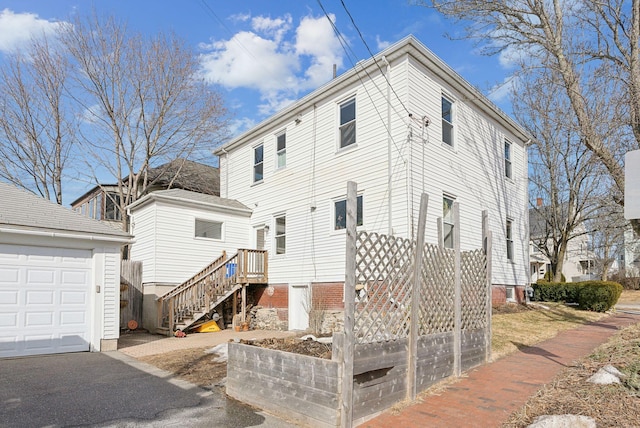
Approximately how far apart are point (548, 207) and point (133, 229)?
1960 cm

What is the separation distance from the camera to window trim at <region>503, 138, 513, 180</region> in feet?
52.0

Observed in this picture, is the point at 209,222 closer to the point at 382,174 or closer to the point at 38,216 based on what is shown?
the point at 38,216

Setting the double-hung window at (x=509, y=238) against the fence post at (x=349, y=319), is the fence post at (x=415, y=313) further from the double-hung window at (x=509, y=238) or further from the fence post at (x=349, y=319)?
the double-hung window at (x=509, y=238)

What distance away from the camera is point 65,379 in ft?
22.5

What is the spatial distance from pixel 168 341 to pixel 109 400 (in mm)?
5955

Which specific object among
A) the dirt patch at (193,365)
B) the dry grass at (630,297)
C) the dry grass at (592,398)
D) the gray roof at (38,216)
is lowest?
the dry grass at (630,297)

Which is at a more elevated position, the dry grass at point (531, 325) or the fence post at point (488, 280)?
the fence post at point (488, 280)

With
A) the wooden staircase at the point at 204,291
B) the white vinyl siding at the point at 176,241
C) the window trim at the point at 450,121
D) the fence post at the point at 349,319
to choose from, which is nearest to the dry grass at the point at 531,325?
the fence post at the point at 349,319

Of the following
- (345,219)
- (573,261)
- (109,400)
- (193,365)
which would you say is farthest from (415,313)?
(573,261)

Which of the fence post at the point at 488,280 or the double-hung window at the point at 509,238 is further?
the double-hung window at the point at 509,238

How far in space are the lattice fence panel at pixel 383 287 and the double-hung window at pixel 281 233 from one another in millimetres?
9194

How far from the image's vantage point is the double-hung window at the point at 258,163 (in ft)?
52.7

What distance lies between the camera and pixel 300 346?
19.5 ft

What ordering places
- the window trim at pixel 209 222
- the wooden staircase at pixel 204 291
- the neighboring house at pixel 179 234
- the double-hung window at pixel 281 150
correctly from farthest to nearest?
the window trim at pixel 209 222 < the double-hung window at pixel 281 150 < the neighboring house at pixel 179 234 < the wooden staircase at pixel 204 291
